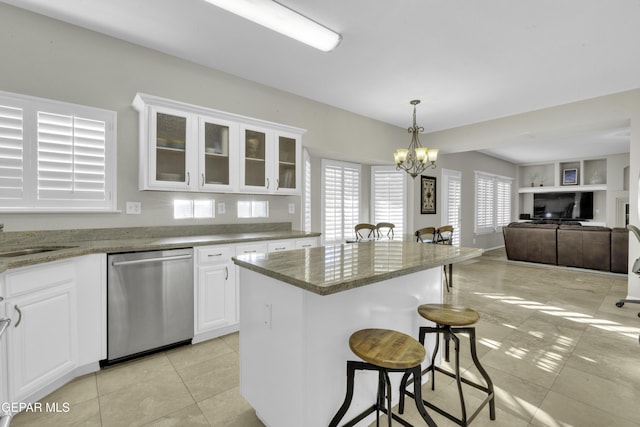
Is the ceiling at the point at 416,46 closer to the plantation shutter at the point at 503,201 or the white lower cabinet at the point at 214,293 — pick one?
the white lower cabinet at the point at 214,293

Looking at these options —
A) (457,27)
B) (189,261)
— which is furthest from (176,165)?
(457,27)

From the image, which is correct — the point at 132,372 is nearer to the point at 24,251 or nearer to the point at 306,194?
the point at 24,251

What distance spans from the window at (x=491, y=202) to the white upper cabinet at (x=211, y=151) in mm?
6160

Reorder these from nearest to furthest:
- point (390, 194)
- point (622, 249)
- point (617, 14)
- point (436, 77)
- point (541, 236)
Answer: point (617, 14)
point (436, 77)
point (622, 249)
point (390, 194)
point (541, 236)

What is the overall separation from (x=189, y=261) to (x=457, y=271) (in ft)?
16.4

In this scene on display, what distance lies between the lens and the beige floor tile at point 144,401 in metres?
1.73

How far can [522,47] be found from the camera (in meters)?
2.78

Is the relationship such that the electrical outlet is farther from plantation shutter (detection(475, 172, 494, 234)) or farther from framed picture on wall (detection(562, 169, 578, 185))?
framed picture on wall (detection(562, 169, 578, 185))

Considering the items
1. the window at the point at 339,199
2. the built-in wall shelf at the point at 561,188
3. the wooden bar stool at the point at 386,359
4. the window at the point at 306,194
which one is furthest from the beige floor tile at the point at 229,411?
the built-in wall shelf at the point at 561,188

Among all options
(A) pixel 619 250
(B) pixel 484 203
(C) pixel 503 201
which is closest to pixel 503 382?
(A) pixel 619 250

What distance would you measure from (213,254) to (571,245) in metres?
6.67

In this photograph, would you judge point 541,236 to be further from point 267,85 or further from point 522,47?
point 267,85

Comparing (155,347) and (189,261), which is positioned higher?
(189,261)
